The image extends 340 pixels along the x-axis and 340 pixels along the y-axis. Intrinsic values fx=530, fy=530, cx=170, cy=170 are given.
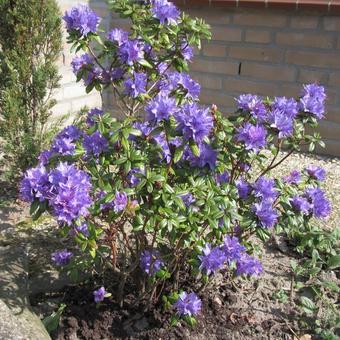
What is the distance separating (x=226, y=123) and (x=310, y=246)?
1.42 meters

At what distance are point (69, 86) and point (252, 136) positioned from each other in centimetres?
336

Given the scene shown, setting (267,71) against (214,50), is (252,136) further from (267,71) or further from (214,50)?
(214,50)

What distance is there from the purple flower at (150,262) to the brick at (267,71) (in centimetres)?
300

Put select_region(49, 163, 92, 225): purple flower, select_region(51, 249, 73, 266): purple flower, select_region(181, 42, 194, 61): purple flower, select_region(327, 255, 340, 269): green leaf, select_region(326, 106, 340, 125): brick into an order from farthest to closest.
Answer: select_region(326, 106, 340, 125): brick → select_region(327, 255, 340, 269): green leaf → select_region(51, 249, 73, 266): purple flower → select_region(181, 42, 194, 61): purple flower → select_region(49, 163, 92, 225): purple flower

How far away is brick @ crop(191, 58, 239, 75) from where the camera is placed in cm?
525

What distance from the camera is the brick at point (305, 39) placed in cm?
481

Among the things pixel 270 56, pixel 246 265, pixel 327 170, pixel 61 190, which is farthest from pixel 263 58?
pixel 61 190

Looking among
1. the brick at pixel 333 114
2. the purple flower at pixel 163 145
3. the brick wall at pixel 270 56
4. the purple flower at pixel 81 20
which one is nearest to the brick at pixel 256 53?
the brick wall at pixel 270 56

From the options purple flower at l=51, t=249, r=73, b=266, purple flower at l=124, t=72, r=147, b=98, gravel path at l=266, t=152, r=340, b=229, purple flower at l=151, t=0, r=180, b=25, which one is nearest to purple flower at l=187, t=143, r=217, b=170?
purple flower at l=124, t=72, r=147, b=98

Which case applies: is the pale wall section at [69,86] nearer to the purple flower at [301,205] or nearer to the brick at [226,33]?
the brick at [226,33]

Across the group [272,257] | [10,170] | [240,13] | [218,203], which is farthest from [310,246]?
[240,13]

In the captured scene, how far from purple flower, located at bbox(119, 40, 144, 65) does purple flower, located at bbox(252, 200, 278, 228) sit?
86 cm

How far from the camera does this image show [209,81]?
538 centimetres

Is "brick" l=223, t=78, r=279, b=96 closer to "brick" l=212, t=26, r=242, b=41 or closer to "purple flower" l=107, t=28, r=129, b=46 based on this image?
"brick" l=212, t=26, r=242, b=41
